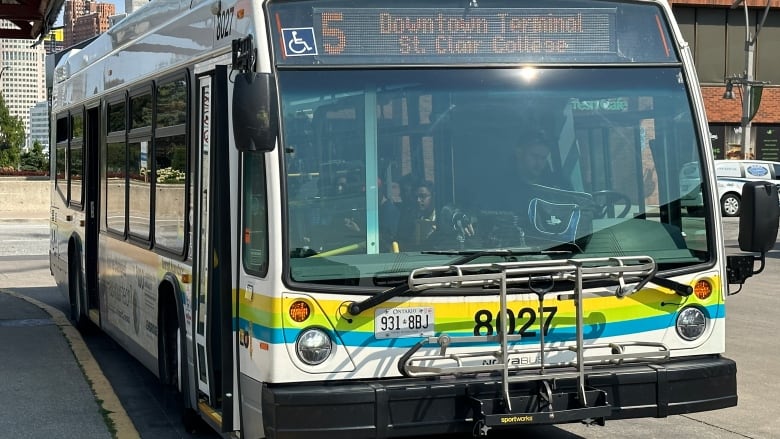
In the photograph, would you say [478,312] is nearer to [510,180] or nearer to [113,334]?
[510,180]

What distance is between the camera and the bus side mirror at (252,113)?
5.54 meters

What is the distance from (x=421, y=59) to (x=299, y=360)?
1610 millimetres

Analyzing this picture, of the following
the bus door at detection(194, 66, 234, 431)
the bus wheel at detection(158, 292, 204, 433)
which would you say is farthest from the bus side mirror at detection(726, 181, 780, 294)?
the bus wheel at detection(158, 292, 204, 433)

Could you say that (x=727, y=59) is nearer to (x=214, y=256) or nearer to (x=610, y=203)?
(x=610, y=203)

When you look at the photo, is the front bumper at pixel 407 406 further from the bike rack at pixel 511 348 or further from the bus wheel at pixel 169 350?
the bus wheel at pixel 169 350

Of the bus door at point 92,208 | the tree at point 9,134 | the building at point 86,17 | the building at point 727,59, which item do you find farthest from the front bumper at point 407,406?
the building at point 86,17

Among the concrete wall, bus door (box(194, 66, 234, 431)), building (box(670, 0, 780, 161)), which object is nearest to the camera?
bus door (box(194, 66, 234, 431))

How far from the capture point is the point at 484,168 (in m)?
6.07

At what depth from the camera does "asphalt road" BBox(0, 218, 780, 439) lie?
7.77 m

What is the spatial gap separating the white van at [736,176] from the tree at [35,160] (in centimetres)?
3361

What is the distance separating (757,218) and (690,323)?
0.64 meters

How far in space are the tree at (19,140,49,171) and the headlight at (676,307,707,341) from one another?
54005mm

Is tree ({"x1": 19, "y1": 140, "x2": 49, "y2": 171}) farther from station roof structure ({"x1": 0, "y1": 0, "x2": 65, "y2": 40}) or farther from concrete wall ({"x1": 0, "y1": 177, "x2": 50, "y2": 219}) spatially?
station roof structure ({"x1": 0, "y1": 0, "x2": 65, "y2": 40})

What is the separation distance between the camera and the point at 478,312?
5.89 metres
